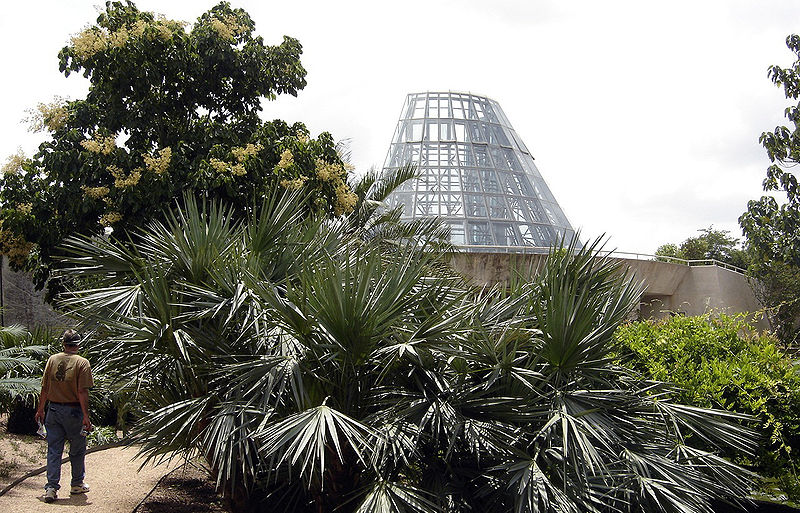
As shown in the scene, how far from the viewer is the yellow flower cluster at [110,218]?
11328mm

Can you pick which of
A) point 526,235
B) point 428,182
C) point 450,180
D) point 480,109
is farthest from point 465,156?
point 526,235

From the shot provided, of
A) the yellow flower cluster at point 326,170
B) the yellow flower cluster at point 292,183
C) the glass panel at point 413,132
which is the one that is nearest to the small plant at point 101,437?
the yellow flower cluster at point 292,183

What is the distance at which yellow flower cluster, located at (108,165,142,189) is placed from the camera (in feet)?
37.1

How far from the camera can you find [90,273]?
7.62 meters

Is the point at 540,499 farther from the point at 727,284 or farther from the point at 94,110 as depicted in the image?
the point at 727,284

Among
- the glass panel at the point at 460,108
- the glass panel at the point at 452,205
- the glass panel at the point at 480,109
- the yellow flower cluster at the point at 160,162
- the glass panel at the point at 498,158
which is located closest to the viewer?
the yellow flower cluster at the point at 160,162

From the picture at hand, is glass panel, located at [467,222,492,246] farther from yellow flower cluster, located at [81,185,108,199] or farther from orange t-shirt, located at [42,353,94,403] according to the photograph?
orange t-shirt, located at [42,353,94,403]

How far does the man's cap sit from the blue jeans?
593 millimetres

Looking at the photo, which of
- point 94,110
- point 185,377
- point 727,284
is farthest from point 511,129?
point 185,377

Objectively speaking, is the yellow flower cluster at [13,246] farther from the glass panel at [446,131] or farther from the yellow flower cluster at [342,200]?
the glass panel at [446,131]

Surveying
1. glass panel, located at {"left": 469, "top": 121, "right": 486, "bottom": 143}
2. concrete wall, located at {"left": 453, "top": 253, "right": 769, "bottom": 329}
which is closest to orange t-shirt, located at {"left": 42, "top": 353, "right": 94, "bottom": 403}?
concrete wall, located at {"left": 453, "top": 253, "right": 769, "bottom": 329}

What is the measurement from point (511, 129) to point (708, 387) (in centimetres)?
3117

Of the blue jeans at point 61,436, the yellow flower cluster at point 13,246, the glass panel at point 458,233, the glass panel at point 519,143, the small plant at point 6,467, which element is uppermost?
the glass panel at point 519,143

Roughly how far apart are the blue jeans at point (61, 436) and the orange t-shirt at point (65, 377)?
0.11m
